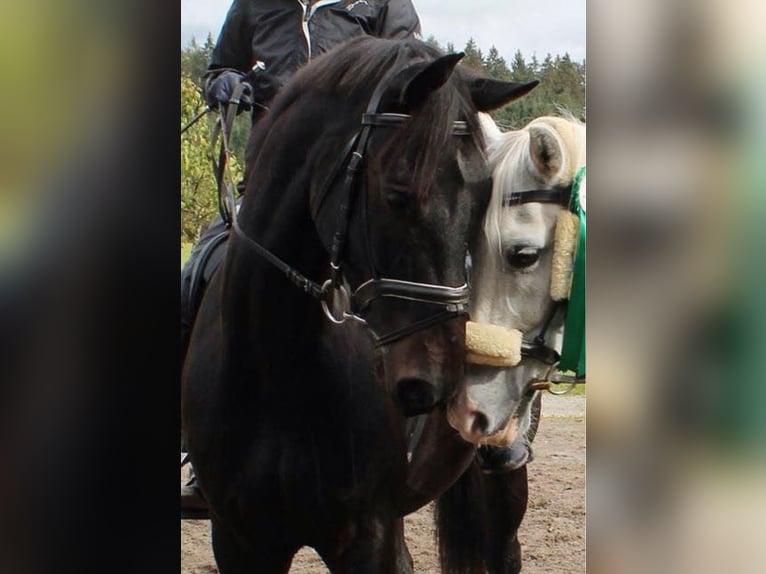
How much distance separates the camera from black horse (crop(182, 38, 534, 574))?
1.83 meters

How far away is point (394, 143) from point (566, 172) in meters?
0.40

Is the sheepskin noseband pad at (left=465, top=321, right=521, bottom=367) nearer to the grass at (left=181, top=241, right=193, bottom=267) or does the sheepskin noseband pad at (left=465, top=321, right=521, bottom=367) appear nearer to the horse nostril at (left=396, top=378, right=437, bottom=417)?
the horse nostril at (left=396, top=378, right=437, bottom=417)

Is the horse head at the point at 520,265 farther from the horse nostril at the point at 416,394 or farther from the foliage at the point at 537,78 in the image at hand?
the horse nostril at the point at 416,394

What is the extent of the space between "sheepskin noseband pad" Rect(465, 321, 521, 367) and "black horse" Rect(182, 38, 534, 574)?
0.60 feet

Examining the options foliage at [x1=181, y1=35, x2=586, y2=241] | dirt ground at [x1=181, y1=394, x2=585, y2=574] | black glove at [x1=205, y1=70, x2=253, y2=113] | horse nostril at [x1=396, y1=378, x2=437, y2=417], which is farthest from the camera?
black glove at [x1=205, y1=70, x2=253, y2=113]

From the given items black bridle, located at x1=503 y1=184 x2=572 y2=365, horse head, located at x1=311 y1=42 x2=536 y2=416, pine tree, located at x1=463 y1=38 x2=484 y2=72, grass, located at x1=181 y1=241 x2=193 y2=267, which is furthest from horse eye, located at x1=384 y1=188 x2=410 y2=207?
grass, located at x1=181 y1=241 x2=193 y2=267

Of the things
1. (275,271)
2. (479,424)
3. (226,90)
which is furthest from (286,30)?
(479,424)

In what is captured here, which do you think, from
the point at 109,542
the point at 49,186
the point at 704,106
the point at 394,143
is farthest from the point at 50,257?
the point at 704,106

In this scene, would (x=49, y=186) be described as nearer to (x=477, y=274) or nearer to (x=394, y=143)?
(x=394, y=143)

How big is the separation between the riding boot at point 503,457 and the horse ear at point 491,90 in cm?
71

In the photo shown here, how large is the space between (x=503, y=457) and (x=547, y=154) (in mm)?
644

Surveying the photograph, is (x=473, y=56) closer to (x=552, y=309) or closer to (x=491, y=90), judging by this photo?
(x=491, y=90)

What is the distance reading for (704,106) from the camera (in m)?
1.30

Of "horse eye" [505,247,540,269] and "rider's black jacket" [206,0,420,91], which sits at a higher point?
"rider's black jacket" [206,0,420,91]
